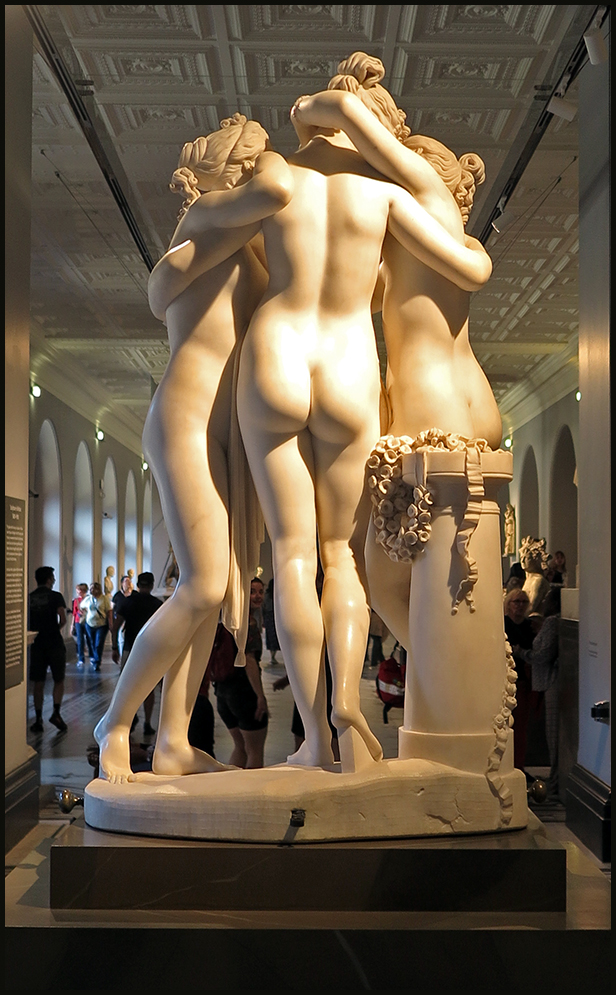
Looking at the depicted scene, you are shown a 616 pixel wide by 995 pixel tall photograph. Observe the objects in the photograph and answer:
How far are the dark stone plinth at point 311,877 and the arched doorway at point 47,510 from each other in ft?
59.0

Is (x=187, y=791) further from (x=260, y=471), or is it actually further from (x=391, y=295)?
(x=391, y=295)

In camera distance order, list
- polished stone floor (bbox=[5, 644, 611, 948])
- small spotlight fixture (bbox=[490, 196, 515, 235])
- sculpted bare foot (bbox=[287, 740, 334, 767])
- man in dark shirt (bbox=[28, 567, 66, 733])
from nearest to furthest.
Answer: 1. polished stone floor (bbox=[5, 644, 611, 948])
2. sculpted bare foot (bbox=[287, 740, 334, 767])
3. small spotlight fixture (bbox=[490, 196, 515, 235])
4. man in dark shirt (bbox=[28, 567, 66, 733])

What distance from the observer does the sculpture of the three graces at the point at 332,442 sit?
4.09m

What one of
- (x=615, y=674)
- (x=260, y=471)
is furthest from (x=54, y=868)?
(x=615, y=674)

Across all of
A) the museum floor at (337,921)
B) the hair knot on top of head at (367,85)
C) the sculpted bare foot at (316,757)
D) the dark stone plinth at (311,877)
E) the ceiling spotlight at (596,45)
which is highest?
the ceiling spotlight at (596,45)

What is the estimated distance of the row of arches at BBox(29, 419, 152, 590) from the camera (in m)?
21.5

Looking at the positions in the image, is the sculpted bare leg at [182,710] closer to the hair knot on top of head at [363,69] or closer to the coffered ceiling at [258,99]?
the hair knot on top of head at [363,69]

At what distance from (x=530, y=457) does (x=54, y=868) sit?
22.6 m

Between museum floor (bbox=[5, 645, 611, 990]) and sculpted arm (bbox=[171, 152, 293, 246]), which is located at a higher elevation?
sculpted arm (bbox=[171, 152, 293, 246])

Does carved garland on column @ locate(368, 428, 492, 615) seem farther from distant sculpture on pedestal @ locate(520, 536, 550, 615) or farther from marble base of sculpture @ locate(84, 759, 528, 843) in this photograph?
distant sculpture on pedestal @ locate(520, 536, 550, 615)

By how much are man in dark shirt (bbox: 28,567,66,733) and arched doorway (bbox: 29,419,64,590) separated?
904 cm

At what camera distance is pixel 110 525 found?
29578mm

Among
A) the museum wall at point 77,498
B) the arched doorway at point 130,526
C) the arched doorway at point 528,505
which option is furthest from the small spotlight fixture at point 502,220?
the arched doorway at point 130,526

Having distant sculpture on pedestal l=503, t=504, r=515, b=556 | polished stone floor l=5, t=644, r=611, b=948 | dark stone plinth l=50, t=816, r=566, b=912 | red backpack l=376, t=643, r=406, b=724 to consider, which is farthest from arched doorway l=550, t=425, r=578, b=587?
dark stone plinth l=50, t=816, r=566, b=912
